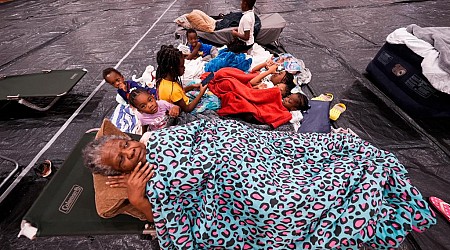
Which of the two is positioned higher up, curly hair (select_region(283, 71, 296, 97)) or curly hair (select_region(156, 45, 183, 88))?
curly hair (select_region(156, 45, 183, 88))

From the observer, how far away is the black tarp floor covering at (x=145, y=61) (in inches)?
61.9

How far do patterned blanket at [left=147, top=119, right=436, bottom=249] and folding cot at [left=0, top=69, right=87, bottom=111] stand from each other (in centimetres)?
157

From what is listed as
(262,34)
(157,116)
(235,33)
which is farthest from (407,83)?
(157,116)

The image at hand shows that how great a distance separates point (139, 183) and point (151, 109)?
2.39ft

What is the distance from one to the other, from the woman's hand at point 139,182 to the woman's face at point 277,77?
60.2 inches

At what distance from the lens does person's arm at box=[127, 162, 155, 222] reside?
3.31ft

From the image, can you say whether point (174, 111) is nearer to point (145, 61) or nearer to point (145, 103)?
point (145, 103)

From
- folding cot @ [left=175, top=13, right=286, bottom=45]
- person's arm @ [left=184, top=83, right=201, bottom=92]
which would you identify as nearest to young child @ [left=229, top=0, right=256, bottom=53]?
folding cot @ [left=175, top=13, right=286, bottom=45]

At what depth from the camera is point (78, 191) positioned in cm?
131

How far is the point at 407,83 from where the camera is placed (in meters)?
2.01

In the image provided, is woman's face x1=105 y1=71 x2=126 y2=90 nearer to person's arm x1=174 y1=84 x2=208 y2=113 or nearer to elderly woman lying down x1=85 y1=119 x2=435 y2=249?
person's arm x1=174 y1=84 x2=208 y2=113

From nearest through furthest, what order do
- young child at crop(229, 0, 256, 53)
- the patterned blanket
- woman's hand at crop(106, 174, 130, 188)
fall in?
1. the patterned blanket
2. woman's hand at crop(106, 174, 130, 188)
3. young child at crop(229, 0, 256, 53)

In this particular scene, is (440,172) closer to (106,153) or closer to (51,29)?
(106,153)

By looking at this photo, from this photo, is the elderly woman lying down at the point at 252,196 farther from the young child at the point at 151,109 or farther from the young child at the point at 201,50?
the young child at the point at 201,50
